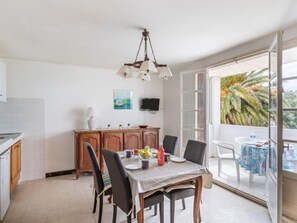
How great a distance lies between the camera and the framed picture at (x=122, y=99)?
4625 millimetres

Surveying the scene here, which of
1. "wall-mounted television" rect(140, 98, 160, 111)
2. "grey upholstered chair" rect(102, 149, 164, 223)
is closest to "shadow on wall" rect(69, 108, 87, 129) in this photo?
"wall-mounted television" rect(140, 98, 160, 111)

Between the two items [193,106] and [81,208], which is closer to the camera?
[81,208]

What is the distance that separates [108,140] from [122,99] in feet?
3.66

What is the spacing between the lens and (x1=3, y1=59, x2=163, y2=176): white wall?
3807 millimetres

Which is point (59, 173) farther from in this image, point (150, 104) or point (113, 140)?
point (150, 104)

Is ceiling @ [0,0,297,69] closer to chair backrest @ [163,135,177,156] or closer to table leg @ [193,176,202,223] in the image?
chair backrest @ [163,135,177,156]

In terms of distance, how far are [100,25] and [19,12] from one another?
82 cm

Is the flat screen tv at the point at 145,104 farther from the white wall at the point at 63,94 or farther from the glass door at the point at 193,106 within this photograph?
the glass door at the point at 193,106

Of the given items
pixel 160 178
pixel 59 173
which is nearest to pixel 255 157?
pixel 160 178

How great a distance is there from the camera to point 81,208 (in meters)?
2.69

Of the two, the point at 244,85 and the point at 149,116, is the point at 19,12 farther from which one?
the point at 244,85

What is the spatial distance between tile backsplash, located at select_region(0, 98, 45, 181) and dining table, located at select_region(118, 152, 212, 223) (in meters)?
2.39

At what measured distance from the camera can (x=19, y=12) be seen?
200 cm

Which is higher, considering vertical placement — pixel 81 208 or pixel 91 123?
pixel 91 123
